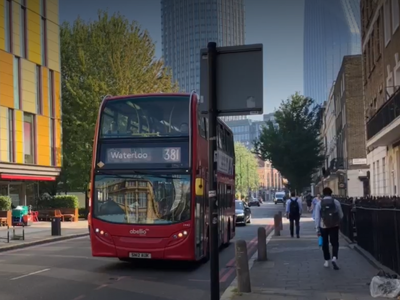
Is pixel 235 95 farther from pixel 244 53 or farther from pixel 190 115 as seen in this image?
pixel 190 115

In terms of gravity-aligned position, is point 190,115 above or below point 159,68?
below

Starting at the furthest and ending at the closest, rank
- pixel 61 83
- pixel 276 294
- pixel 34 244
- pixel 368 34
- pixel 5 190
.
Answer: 1. pixel 61 83
2. pixel 5 190
3. pixel 368 34
4. pixel 34 244
5. pixel 276 294

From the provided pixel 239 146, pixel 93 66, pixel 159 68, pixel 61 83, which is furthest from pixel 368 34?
pixel 239 146

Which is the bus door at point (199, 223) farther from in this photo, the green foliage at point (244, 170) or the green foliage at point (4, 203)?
the green foliage at point (244, 170)

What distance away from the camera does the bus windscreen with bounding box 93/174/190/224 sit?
483 inches

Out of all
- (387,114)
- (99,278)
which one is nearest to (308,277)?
(99,278)

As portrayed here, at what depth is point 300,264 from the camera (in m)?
12.7

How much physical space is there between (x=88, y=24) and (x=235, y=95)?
36.2 meters

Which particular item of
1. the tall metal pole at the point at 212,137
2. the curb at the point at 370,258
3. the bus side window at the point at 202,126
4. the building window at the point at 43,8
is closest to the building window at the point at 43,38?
the building window at the point at 43,8

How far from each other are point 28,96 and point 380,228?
2788 cm

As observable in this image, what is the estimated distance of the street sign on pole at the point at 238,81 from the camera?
253 inches

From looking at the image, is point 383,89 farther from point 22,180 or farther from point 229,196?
point 22,180

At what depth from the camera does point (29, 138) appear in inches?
1362

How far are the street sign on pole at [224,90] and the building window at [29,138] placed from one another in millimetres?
29324
